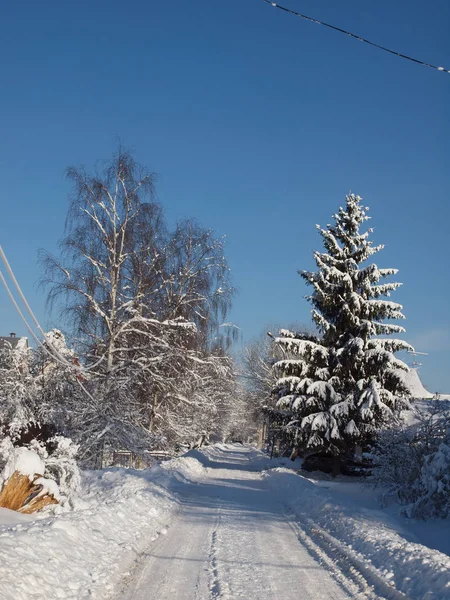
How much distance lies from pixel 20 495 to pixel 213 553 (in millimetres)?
4215

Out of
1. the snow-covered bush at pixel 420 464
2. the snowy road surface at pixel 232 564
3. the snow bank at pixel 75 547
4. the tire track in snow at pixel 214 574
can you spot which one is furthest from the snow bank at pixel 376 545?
the snow bank at pixel 75 547

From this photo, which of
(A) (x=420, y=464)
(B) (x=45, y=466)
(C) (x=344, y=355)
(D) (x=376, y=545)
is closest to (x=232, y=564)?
(D) (x=376, y=545)

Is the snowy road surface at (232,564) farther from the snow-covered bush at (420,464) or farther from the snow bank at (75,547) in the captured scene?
the snow-covered bush at (420,464)

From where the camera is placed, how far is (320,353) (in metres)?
25.8

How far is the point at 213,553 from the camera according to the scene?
28.9 feet

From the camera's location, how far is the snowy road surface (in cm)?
662

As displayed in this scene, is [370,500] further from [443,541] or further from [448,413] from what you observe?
[443,541]

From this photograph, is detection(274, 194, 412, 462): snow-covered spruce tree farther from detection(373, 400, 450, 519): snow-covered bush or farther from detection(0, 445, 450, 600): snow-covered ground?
detection(0, 445, 450, 600): snow-covered ground

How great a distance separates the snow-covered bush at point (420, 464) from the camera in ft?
45.1

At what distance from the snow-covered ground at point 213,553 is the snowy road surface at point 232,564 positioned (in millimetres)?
16

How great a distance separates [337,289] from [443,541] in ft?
50.4

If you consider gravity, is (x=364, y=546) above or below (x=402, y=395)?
below

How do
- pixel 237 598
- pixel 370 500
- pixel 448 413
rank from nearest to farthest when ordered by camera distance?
1. pixel 237 598
2. pixel 448 413
3. pixel 370 500

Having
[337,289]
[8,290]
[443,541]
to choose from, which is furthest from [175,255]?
[8,290]
